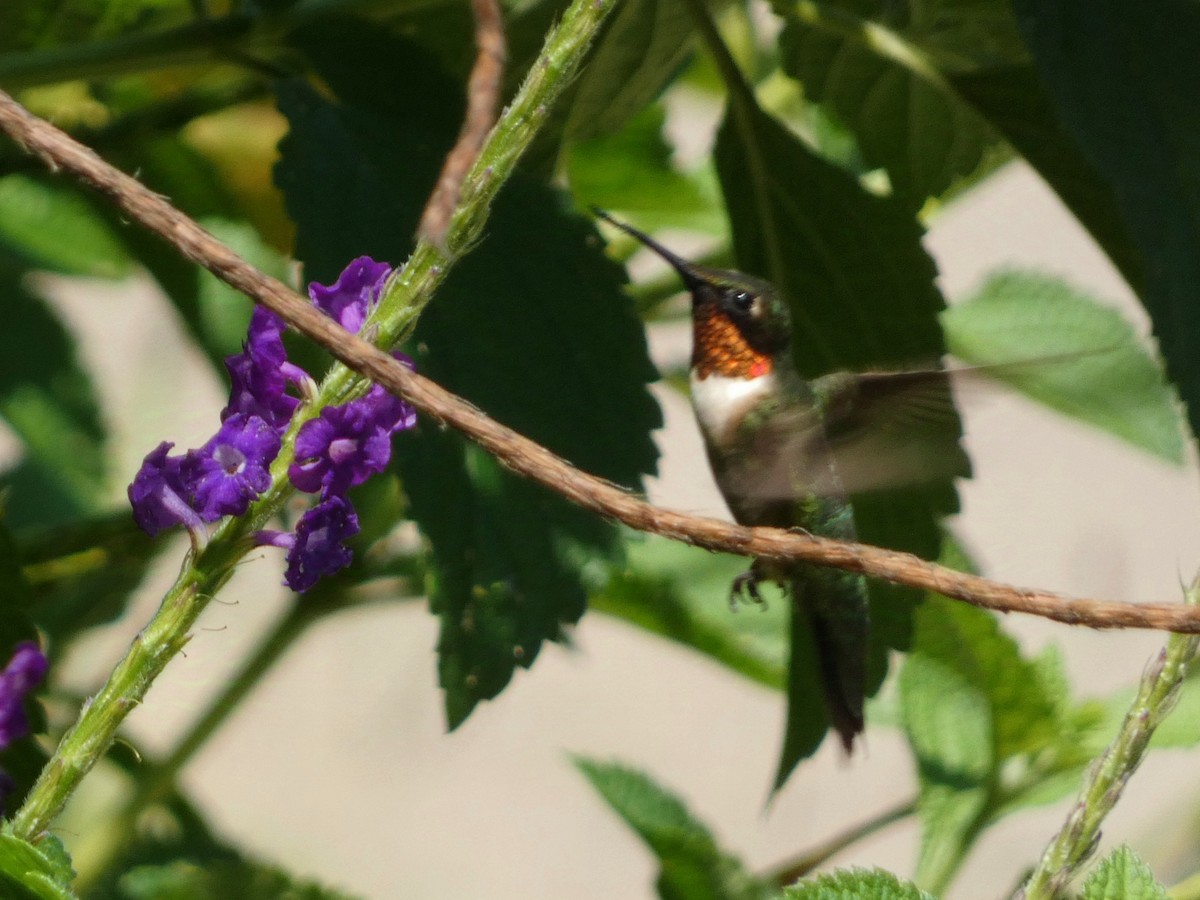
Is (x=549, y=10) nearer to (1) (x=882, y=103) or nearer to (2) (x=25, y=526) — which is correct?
(1) (x=882, y=103)


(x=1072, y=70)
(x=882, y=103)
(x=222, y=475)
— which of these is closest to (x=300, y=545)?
(x=222, y=475)

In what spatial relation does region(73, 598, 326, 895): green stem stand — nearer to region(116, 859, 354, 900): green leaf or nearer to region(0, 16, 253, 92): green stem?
region(116, 859, 354, 900): green leaf

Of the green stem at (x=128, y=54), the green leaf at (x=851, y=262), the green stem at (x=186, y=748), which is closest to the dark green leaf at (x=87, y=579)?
the green stem at (x=186, y=748)

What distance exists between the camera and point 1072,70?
1.02 metres

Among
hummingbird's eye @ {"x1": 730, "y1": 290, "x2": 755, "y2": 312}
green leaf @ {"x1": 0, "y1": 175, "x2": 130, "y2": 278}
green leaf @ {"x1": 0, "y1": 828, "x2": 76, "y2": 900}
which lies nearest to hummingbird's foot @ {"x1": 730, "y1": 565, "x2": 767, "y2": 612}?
hummingbird's eye @ {"x1": 730, "y1": 290, "x2": 755, "y2": 312}

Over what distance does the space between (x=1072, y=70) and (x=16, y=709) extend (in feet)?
2.65

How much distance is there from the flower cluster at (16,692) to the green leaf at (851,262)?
0.66 metres

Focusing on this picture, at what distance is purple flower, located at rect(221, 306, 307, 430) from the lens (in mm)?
774

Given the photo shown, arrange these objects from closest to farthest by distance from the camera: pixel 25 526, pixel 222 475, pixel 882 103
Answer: pixel 222 475
pixel 882 103
pixel 25 526

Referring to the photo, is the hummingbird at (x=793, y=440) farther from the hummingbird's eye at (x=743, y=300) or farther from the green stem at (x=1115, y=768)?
the green stem at (x=1115, y=768)

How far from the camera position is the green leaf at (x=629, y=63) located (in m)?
1.33

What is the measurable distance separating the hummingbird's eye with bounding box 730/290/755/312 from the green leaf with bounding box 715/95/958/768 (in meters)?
0.05

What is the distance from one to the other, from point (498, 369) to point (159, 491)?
1.51 feet

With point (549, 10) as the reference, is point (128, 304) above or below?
below
